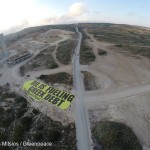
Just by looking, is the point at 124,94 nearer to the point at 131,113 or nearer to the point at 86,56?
the point at 131,113

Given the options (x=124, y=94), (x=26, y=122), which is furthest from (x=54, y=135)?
(x=124, y=94)

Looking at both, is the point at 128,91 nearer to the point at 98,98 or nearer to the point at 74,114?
the point at 98,98

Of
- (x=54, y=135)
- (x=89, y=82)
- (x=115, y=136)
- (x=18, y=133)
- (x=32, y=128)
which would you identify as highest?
(x=115, y=136)

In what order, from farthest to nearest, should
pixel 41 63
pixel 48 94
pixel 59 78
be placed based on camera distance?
pixel 41 63
pixel 59 78
pixel 48 94

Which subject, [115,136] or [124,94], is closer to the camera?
[115,136]

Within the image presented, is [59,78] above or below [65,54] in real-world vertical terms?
above

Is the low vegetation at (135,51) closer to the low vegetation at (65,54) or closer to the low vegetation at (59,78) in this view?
the low vegetation at (65,54)

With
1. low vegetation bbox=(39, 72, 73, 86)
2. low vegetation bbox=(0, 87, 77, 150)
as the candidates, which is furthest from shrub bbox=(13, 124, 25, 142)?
low vegetation bbox=(39, 72, 73, 86)
